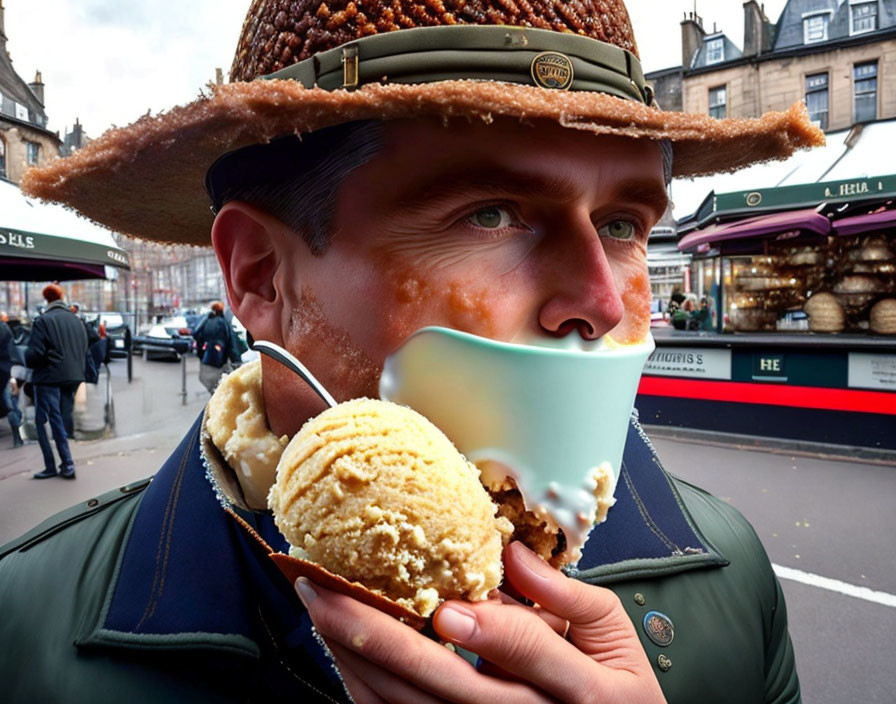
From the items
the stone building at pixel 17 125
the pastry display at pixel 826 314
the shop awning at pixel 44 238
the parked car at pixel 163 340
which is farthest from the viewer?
the stone building at pixel 17 125

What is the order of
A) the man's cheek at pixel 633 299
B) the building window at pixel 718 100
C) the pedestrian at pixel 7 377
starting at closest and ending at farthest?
1. the man's cheek at pixel 633 299
2. the pedestrian at pixel 7 377
3. the building window at pixel 718 100

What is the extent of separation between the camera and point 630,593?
1.24 m

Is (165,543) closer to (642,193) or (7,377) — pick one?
(642,193)

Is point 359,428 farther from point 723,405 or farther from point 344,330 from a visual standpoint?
point 723,405

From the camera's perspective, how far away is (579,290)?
0.83m

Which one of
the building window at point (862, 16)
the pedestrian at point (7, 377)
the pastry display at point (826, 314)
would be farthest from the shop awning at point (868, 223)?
the building window at point (862, 16)

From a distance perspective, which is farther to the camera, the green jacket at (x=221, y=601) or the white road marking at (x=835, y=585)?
the white road marking at (x=835, y=585)

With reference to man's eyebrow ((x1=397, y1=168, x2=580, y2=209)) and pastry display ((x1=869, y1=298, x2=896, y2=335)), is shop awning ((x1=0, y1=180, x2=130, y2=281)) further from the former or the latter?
pastry display ((x1=869, y1=298, x2=896, y2=335))

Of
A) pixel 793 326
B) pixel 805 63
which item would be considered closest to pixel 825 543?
pixel 793 326

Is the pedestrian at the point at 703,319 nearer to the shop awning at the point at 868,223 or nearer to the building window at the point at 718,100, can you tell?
the shop awning at the point at 868,223

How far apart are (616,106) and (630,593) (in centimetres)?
97

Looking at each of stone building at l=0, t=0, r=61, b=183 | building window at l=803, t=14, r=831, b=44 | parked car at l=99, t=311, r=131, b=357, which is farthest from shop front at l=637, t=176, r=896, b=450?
stone building at l=0, t=0, r=61, b=183

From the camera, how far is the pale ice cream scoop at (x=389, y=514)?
621 millimetres

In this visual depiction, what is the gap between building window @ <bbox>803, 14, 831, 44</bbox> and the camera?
1767cm
